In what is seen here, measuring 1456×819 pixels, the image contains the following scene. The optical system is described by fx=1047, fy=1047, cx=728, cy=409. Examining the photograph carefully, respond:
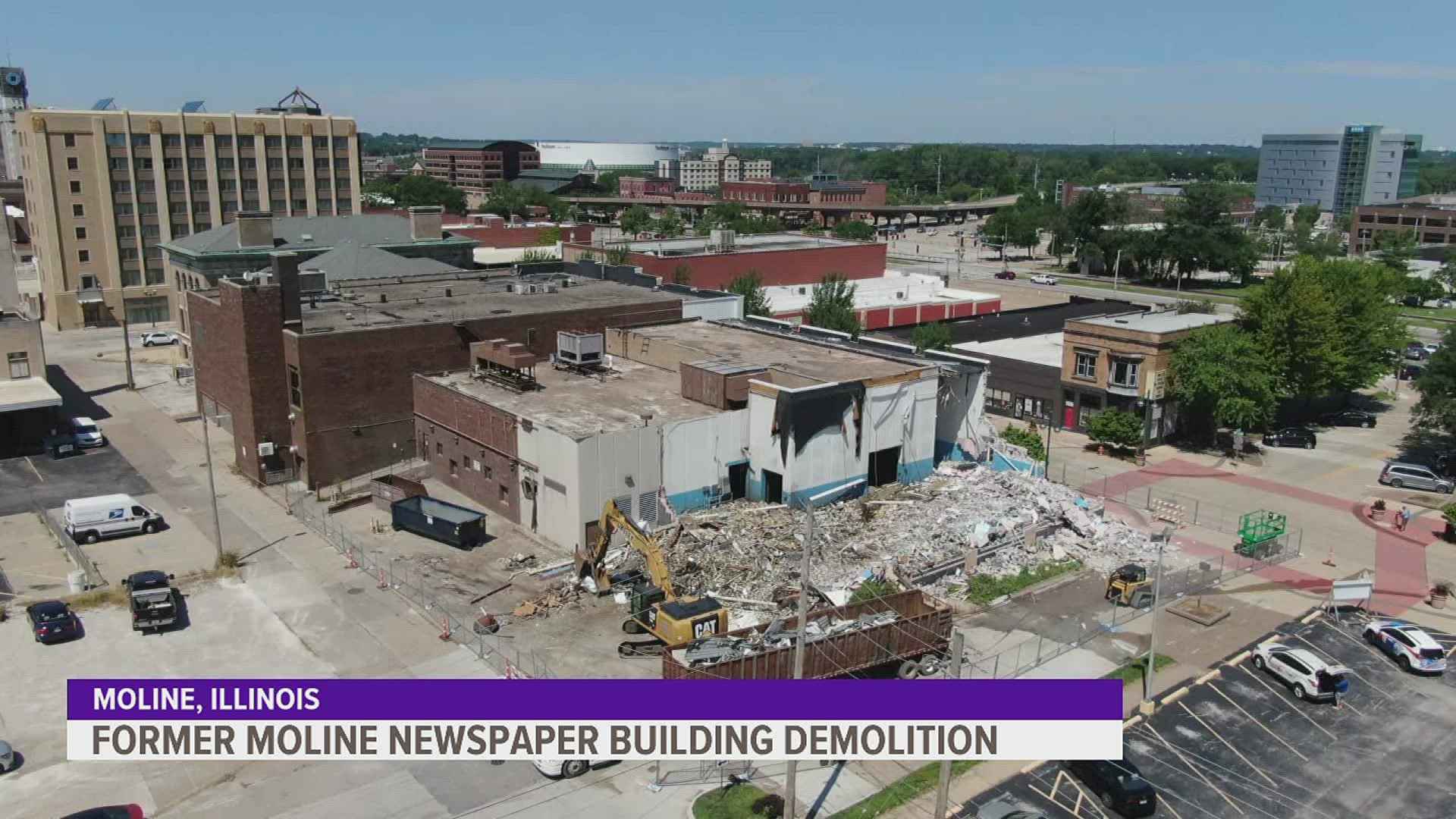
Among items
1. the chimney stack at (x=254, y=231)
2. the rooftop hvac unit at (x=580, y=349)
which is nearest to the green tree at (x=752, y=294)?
the rooftop hvac unit at (x=580, y=349)

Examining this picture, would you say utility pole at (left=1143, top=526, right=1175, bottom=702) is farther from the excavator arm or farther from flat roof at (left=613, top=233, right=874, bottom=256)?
flat roof at (left=613, top=233, right=874, bottom=256)

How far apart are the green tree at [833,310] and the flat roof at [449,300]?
504 inches

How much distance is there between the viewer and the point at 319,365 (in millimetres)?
48406

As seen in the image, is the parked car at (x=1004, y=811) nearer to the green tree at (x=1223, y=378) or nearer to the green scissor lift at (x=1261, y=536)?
the green scissor lift at (x=1261, y=536)

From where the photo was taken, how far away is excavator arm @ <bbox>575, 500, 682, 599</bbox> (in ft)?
113

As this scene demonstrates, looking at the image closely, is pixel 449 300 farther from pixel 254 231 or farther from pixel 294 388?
pixel 254 231

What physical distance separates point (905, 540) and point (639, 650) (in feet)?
40.6

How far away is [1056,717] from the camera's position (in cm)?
1634

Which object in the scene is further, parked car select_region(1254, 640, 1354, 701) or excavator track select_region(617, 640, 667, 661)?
excavator track select_region(617, 640, 667, 661)

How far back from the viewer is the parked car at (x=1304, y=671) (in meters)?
31.0

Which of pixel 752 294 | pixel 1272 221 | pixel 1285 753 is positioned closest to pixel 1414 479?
pixel 1285 753

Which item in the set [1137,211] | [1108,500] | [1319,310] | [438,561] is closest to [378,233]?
[438,561]

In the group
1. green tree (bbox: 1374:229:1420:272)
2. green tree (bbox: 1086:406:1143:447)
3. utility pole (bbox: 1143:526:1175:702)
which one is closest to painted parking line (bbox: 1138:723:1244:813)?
utility pole (bbox: 1143:526:1175:702)

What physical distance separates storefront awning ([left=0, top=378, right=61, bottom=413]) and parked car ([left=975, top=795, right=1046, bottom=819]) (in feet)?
168
